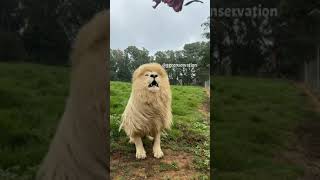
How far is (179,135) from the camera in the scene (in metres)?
3.71

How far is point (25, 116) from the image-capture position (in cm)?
374

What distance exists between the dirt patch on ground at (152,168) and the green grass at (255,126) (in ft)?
0.70

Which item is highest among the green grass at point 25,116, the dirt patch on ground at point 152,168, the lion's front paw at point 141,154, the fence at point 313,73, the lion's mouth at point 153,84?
the fence at point 313,73

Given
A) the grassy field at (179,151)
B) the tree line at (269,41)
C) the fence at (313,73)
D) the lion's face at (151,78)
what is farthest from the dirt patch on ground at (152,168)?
the fence at (313,73)

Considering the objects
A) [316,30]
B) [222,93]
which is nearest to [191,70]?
[222,93]

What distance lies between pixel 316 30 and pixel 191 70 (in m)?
0.99

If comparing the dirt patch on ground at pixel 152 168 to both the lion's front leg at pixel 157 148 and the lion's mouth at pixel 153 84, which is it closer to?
the lion's front leg at pixel 157 148

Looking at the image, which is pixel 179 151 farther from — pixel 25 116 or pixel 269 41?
pixel 25 116

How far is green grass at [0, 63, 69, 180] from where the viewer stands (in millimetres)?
3717

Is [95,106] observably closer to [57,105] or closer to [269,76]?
[57,105]

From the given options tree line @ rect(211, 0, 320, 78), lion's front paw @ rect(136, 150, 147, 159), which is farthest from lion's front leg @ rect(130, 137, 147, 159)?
tree line @ rect(211, 0, 320, 78)

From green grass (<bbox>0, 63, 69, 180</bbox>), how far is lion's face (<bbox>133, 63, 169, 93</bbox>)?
2.05ft

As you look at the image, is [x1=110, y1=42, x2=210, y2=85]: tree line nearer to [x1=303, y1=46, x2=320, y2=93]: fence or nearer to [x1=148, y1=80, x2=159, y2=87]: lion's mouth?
[x1=148, y1=80, x2=159, y2=87]: lion's mouth

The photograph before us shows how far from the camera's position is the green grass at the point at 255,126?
3684 millimetres
